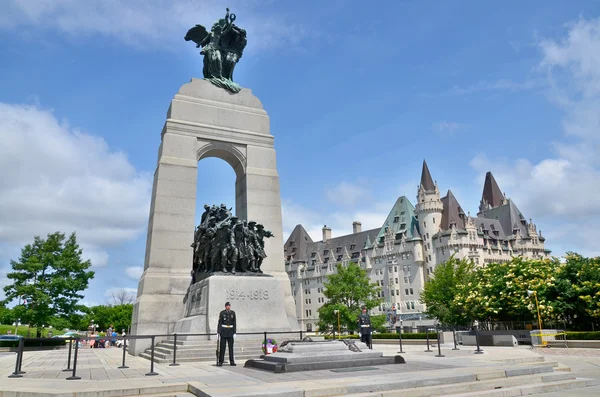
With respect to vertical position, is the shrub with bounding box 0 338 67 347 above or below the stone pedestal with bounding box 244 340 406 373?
below

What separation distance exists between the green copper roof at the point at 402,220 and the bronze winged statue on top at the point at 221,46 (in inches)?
2653

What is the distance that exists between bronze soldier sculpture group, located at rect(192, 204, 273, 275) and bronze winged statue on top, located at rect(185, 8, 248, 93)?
948 centimetres

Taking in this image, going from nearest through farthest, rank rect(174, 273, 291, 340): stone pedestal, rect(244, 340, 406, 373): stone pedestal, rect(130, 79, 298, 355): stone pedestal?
rect(244, 340, 406, 373): stone pedestal, rect(174, 273, 291, 340): stone pedestal, rect(130, 79, 298, 355): stone pedestal

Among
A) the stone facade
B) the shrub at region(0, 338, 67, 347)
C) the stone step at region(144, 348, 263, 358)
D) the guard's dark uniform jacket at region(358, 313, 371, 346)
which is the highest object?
the stone facade

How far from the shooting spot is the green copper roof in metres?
88.5

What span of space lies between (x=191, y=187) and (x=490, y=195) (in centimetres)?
9409

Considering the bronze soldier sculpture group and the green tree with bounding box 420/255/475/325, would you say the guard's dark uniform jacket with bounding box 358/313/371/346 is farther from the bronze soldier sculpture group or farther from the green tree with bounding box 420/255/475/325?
the green tree with bounding box 420/255/475/325

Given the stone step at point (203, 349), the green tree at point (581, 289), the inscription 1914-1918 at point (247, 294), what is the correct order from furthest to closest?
1. the green tree at point (581, 289)
2. the inscription 1914-1918 at point (247, 294)
3. the stone step at point (203, 349)

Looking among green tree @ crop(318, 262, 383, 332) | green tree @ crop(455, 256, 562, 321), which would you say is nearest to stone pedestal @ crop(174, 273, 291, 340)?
green tree @ crop(455, 256, 562, 321)

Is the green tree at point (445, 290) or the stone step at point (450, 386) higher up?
the green tree at point (445, 290)

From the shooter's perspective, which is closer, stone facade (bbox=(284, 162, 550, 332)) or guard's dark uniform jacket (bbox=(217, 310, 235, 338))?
guard's dark uniform jacket (bbox=(217, 310, 235, 338))

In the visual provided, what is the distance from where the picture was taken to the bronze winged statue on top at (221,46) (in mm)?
25531

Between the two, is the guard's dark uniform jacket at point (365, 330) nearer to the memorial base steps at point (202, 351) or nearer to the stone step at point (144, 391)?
the memorial base steps at point (202, 351)

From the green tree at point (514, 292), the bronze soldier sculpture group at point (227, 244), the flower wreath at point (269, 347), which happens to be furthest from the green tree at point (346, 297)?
the flower wreath at point (269, 347)
